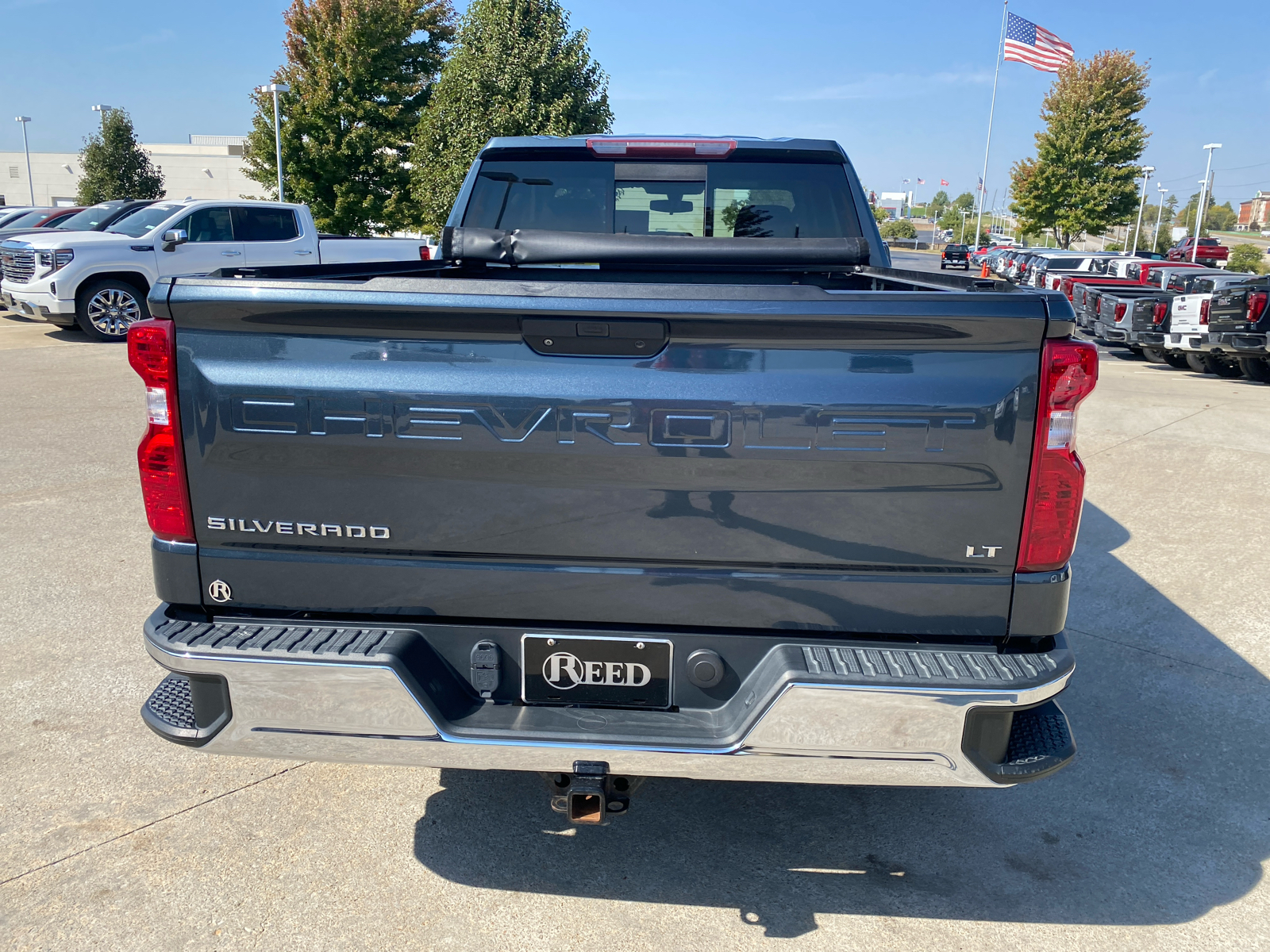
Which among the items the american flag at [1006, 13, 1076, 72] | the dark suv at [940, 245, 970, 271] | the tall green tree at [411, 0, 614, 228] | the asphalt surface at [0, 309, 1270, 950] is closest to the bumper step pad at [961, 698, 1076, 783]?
the asphalt surface at [0, 309, 1270, 950]

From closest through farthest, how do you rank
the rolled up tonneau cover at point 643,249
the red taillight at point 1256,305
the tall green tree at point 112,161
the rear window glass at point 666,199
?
the rolled up tonneau cover at point 643,249 → the rear window glass at point 666,199 → the red taillight at point 1256,305 → the tall green tree at point 112,161

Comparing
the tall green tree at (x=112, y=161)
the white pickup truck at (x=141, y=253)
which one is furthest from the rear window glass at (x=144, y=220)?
the tall green tree at (x=112, y=161)

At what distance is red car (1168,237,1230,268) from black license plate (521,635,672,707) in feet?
153

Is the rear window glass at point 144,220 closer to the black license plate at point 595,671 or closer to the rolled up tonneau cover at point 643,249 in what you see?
the rolled up tonneau cover at point 643,249

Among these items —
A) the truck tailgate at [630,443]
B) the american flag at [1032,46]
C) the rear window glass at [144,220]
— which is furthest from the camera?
the american flag at [1032,46]

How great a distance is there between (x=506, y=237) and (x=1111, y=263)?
923 inches

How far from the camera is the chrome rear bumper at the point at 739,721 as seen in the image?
7.19ft

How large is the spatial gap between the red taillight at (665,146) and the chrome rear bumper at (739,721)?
8.27 ft

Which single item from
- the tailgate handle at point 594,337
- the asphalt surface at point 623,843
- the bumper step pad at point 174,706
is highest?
the tailgate handle at point 594,337

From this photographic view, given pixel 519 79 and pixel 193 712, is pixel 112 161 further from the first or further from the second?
pixel 193 712

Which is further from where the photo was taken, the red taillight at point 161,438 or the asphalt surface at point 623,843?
the asphalt surface at point 623,843

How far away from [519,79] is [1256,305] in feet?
48.4

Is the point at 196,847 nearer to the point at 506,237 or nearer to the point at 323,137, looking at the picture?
the point at 506,237

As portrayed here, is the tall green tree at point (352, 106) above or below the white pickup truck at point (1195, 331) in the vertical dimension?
above
